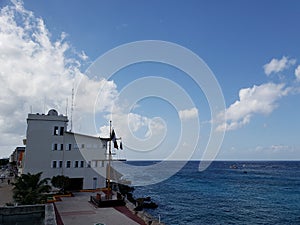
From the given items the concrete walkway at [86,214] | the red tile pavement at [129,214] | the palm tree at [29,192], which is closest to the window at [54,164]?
the concrete walkway at [86,214]

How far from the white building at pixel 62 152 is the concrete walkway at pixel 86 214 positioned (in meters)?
6.38

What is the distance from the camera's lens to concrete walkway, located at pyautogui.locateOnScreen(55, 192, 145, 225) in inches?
767

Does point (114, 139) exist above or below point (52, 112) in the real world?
below

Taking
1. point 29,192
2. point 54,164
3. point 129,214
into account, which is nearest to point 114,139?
point 129,214

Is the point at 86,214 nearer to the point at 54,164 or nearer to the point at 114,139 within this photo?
the point at 114,139

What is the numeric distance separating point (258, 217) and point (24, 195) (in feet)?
91.3

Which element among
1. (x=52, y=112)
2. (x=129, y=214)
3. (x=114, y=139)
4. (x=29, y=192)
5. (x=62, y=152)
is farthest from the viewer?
(x=52, y=112)

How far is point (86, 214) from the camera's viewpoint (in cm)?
2169

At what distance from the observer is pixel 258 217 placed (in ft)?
114

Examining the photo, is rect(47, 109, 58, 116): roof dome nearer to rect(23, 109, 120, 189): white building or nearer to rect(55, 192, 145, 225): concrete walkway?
rect(23, 109, 120, 189): white building

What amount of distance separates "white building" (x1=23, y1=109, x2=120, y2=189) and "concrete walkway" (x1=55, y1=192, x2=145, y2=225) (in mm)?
6381

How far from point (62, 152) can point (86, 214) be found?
12966 millimetres

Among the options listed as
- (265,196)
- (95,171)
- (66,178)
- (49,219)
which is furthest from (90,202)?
(265,196)

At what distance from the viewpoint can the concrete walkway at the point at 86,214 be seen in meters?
19.5
